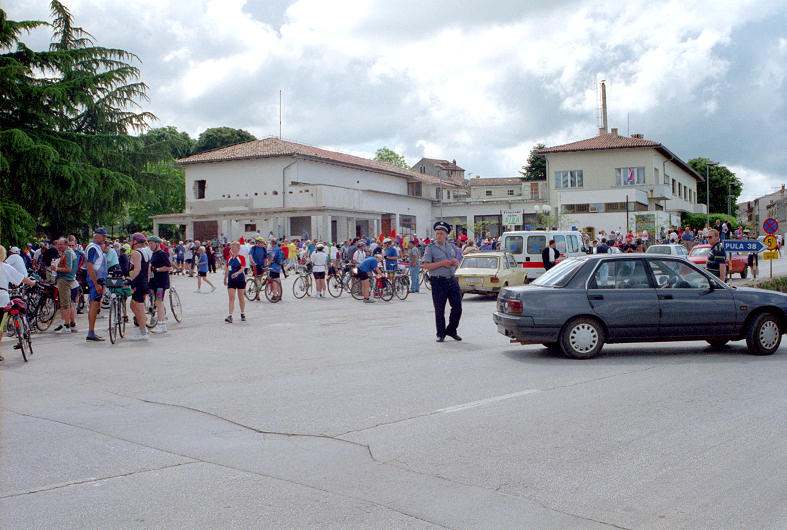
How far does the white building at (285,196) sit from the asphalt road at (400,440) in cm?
4038

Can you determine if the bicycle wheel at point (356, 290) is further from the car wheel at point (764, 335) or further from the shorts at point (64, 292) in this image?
the car wheel at point (764, 335)

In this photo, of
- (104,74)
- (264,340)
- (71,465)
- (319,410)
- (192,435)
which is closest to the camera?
(71,465)

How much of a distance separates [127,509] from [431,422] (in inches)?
117

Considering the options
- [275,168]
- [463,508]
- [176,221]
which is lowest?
[463,508]

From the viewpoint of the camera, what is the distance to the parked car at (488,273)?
873 inches

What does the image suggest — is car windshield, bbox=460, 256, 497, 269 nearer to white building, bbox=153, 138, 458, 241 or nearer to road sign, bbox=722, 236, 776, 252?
road sign, bbox=722, 236, 776, 252

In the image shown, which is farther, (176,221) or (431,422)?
(176,221)

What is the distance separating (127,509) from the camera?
→ 15.1ft

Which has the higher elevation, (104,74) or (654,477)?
(104,74)

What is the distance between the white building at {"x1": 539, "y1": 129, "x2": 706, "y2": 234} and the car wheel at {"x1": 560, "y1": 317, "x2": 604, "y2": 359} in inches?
2066

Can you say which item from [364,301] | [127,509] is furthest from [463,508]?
[364,301]

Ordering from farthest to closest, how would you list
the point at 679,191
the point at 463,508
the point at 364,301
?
the point at 679,191 < the point at 364,301 < the point at 463,508

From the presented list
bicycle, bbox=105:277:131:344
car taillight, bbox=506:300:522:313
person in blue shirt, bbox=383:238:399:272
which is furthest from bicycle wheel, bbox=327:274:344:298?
car taillight, bbox=506:300:522:313

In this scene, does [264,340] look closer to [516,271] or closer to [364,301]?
[364,301]
